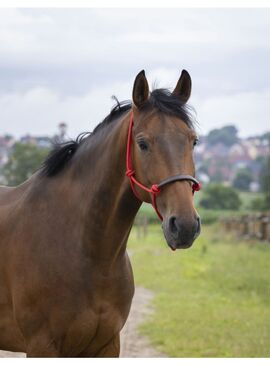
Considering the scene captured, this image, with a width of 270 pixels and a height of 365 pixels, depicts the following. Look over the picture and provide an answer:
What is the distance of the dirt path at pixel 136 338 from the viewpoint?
25.3 feet

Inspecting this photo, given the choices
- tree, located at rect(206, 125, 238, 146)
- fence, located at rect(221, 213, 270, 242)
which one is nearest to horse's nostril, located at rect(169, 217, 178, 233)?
fence, located at rect(221, 213, 270, 242)

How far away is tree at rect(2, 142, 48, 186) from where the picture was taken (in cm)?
3450

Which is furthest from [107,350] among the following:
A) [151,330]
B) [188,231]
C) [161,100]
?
[151,330]

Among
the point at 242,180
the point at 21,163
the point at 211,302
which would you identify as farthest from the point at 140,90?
the point at 242,180

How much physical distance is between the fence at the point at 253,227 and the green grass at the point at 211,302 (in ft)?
3.32

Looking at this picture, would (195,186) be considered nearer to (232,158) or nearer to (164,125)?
(164,125)

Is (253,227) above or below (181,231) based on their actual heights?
below

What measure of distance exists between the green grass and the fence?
1012 mm

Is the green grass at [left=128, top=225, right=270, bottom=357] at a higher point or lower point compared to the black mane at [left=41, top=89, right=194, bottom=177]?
lower

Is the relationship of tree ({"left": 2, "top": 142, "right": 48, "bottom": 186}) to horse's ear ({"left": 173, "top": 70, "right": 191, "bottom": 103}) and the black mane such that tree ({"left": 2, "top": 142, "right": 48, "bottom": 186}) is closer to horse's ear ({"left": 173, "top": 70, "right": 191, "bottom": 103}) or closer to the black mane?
the black mane

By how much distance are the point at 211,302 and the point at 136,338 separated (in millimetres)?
3109

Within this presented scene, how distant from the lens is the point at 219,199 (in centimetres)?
5969

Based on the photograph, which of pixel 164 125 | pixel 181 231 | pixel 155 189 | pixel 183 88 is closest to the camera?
pixel 181 231

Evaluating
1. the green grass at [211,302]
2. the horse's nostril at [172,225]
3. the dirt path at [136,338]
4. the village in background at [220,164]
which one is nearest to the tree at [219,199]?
the village in background at [220,164]
